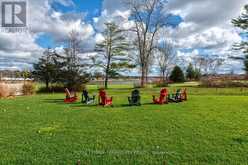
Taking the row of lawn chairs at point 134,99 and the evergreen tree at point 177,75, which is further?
the evergreen tree at point 177,75

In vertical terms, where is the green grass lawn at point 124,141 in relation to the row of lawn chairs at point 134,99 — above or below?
below

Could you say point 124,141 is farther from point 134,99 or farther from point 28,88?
point 28,88

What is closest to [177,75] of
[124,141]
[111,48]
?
[111,48]

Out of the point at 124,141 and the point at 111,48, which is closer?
the point at 124,141

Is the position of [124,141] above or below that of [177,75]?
below

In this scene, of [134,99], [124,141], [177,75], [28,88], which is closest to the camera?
[124,141]

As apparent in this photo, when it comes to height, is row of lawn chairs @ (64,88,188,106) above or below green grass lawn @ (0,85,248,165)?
above

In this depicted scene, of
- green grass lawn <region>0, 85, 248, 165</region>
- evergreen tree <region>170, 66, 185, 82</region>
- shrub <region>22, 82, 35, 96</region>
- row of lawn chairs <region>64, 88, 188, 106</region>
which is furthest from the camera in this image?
evergreen tree <region>170, 66, 185, 82</region>

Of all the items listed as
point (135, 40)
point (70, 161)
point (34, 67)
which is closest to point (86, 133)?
point (70, 161)

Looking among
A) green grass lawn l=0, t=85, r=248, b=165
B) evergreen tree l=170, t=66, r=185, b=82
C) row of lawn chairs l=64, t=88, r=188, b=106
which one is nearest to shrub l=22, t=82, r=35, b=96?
row of lawn chairs l=64, t=88, r=188, b=106

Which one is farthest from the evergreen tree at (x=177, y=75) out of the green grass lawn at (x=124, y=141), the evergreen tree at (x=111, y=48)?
the green grass lawn at (x=124, y=141)

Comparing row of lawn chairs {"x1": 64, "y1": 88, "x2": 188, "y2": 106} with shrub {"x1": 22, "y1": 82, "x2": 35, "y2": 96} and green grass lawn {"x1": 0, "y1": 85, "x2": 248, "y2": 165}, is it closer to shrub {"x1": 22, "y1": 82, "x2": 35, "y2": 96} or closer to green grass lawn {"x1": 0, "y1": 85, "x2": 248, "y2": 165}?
green grass lawn {"x1": 0, "y1": 85, "x2": 248, "y2": 165}

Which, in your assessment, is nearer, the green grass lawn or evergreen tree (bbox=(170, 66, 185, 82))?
the green grass lawn

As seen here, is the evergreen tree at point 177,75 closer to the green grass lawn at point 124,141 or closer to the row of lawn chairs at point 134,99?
the row of lawn chairs at point 134,99
